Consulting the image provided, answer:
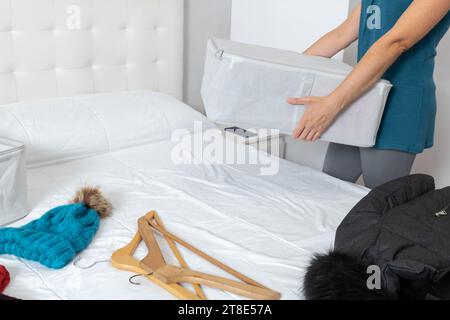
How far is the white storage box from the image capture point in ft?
4.99

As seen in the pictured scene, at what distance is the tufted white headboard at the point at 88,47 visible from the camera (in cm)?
211

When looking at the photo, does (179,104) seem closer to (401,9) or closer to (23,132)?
(23,132)

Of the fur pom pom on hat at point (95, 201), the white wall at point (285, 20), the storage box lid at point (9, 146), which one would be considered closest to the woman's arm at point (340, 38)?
the white wall at point (285, 20)

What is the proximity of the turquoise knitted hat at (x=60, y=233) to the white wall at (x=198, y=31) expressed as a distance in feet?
4.57

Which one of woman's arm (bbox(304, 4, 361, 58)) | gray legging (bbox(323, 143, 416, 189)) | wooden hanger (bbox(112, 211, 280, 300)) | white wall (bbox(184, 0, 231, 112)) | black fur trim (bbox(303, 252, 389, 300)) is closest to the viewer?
black fur trim (bbox(303, 252, 389, 300))

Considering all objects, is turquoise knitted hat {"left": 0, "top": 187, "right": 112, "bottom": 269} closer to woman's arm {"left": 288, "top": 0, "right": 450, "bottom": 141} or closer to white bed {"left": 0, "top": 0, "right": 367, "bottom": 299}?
white bed {"left": 0, "top": 0, "right": 367, "bottom": 299}

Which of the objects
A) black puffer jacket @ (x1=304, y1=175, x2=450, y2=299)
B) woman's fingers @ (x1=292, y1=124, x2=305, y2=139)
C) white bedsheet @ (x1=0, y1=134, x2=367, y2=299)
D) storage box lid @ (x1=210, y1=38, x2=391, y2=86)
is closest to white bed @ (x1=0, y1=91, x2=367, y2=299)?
white bedsheet @ (x1=0, y1=134, x2=367, y2=299)

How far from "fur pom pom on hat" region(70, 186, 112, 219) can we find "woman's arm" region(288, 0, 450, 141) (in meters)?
0.60

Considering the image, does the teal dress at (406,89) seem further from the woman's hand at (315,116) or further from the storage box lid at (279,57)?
the woman's hand at (315,116)
